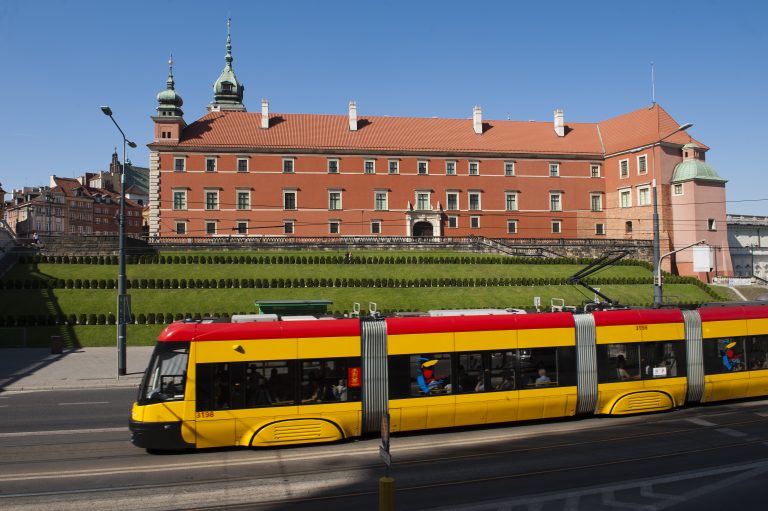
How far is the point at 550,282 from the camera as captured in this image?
138 ft

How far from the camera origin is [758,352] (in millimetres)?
17156

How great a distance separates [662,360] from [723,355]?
2295 mm

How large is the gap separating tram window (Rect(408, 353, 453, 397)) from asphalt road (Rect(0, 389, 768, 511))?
1140 millimetres

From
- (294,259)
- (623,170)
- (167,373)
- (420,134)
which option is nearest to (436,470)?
(167,373)

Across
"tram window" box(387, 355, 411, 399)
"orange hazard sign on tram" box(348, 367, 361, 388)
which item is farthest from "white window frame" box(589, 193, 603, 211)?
"orange hazard sign on tram" box(348, 367, 361, 388)

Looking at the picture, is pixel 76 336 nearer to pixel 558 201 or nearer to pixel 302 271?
pixel 302 271

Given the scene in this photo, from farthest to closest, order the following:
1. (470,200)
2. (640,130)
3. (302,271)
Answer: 1. (470,200)
2. (640,130)
3. (302,271)

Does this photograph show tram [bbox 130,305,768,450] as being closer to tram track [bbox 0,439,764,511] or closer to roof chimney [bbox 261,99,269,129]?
tram track [bbox 0,439,764,511]

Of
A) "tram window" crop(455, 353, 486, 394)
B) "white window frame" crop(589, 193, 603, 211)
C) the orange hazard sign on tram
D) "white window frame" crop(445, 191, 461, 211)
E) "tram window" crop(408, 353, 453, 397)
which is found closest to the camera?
the orange hazard sign on tram

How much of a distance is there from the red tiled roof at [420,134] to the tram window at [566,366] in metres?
46.3

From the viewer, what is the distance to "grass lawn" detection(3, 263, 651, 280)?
39.1 metres

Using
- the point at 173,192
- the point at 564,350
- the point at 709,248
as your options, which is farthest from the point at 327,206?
the point at 564,350

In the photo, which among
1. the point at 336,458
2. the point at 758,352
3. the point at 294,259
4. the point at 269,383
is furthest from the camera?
the point at 294,259

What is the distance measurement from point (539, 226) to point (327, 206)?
22029mm
